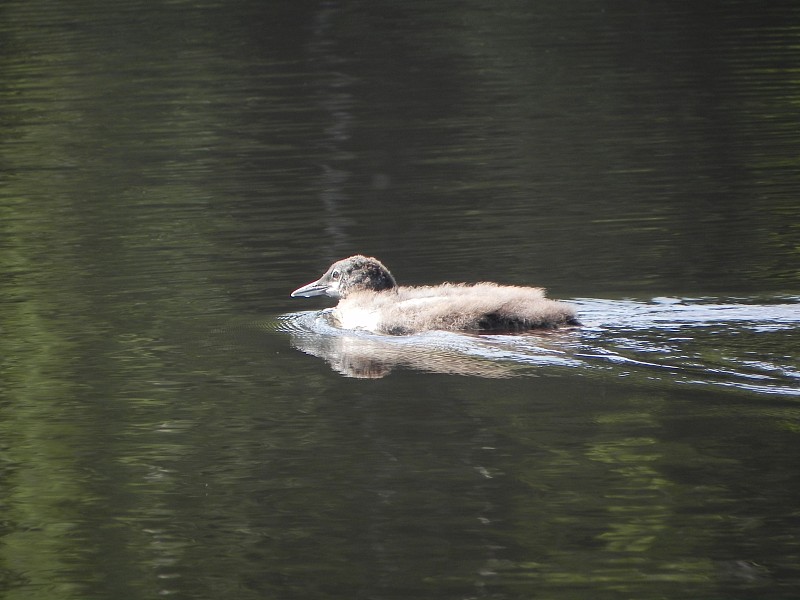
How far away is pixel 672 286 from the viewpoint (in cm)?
962

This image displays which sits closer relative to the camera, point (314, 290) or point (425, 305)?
point (425, 305)

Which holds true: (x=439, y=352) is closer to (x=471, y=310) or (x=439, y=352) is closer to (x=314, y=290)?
(x=471, y=310)

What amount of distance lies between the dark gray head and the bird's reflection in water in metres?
0.43

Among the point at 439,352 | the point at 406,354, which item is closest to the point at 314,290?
the point at 406,354

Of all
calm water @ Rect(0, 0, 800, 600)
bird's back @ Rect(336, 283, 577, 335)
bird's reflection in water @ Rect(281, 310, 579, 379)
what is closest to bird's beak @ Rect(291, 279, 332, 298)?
calm water @ Rect(0, 0, 800, 600)

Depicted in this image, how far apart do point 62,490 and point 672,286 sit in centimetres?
448

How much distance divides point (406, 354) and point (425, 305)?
46cm

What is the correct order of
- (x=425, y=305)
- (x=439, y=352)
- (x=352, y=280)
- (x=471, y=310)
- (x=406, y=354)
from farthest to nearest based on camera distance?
1. (x=352, y=280)
2. (x=425, y=305)
3. (x=471, y=310)
4. (x=406, y=354)
5. (x=439, y=352)

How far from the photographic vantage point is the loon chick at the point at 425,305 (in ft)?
28.2

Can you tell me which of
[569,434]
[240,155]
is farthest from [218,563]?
[240,155]

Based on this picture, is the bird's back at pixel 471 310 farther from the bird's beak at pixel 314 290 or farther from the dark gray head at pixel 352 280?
the bird's beak at pixel 314 290

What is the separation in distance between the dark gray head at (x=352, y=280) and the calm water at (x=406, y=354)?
29cm

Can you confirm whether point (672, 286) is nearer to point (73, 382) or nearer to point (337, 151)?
point (73, 382)

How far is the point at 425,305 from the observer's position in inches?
350
